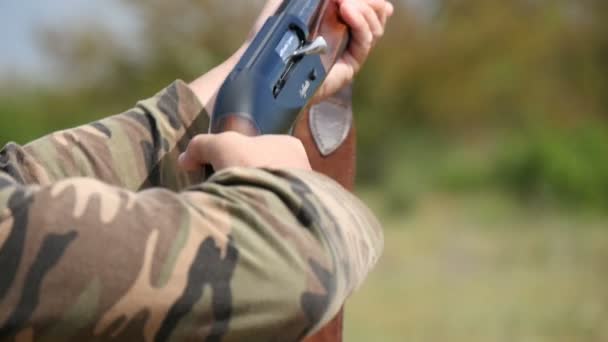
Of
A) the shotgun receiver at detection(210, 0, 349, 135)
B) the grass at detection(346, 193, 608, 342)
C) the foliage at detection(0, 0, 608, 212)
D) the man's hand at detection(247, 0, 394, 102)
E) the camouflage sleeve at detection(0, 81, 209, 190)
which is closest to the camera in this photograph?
the shotgun receiver at detection(210, 0, 349, 135)

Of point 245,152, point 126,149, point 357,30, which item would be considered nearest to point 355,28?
point 357,30

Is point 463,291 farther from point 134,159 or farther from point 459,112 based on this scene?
point 459,112

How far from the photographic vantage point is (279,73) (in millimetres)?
959

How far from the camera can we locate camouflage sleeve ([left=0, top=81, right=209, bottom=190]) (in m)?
1.05

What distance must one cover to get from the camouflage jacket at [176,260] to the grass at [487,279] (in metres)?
3.53

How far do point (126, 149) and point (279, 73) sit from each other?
218 millimetres

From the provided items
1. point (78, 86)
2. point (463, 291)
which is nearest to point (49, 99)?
point (78, 86)

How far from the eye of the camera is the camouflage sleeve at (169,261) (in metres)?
0.73

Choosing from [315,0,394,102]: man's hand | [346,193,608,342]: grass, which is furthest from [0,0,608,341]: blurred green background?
[315,0,394,102]: man's hand

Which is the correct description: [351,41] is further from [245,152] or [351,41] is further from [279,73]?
[245,152]

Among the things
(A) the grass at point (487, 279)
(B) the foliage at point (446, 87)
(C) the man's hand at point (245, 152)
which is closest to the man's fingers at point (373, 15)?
(C) the man's hand at point (245, 152)

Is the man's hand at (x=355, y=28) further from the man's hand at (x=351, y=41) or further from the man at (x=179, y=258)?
the man at (x=179, y=258)

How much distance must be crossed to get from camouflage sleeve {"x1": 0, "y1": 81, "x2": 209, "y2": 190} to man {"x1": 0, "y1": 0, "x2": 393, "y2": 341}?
27 centimetres

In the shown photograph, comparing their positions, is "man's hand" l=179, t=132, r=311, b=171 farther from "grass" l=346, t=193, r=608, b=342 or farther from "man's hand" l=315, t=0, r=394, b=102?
"grass" l=346, t=193, r=608, b=342
